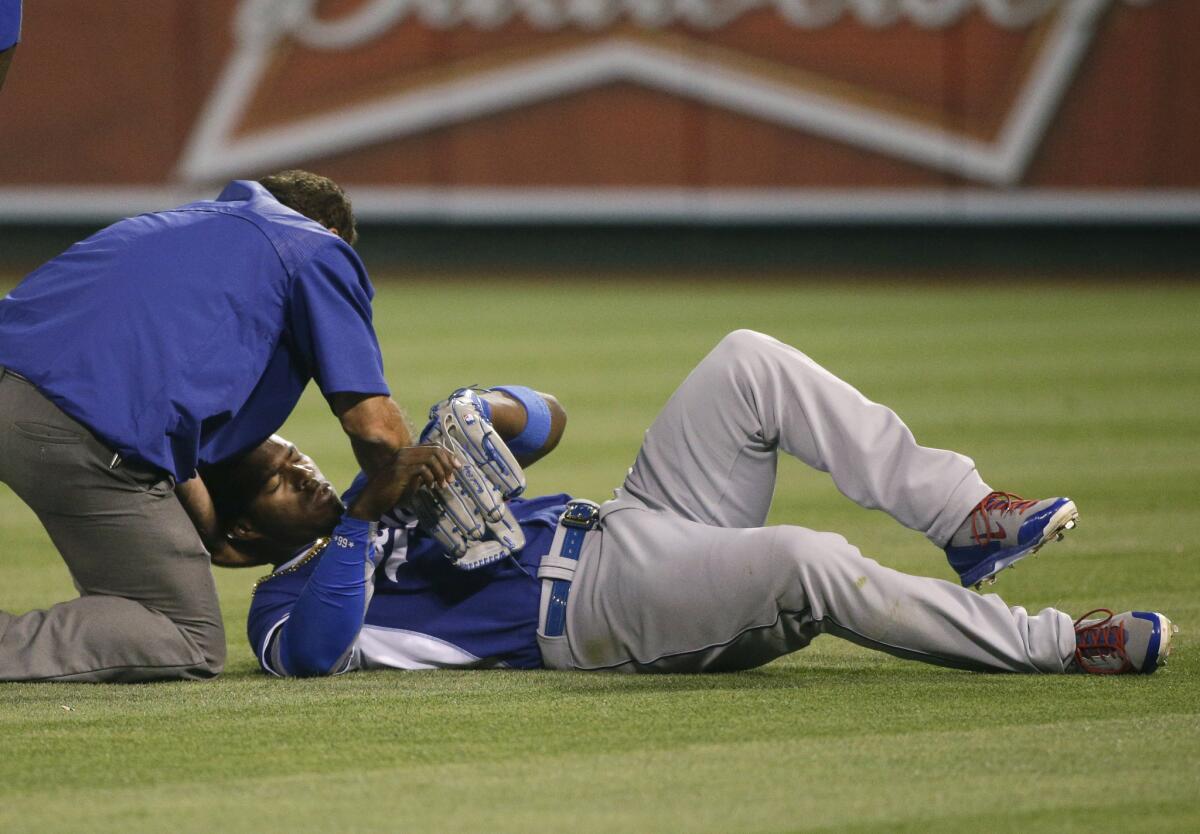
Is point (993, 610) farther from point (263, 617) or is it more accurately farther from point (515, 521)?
point (263, 617)

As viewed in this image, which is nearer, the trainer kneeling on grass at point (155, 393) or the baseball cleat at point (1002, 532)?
the baseball cleat at point (1002, 532)

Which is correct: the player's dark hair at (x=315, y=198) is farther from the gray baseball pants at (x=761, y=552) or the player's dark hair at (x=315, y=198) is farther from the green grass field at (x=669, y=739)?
the green grass field at (x=669, y=739)

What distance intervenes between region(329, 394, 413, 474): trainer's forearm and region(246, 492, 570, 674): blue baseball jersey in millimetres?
207

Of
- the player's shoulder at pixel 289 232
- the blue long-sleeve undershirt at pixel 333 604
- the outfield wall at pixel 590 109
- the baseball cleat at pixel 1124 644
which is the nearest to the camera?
the baseball cleat at pixel 1124 644

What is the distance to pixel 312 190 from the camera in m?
5.23

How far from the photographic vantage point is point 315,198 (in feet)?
17.2

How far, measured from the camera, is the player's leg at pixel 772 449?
4.71 metres

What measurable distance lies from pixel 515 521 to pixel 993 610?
123cm

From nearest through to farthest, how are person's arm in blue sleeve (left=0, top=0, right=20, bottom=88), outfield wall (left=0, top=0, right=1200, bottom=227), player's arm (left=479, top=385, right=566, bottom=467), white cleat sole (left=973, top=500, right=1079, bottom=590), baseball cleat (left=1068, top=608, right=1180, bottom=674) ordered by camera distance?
1. white cleat sole (left=973, top=500, right=1079, bottom=590)
2. baseball cleat (left=1068, top=608, right=1180, bottom=674)
3. person's arm in blue sleeve (left=0, top=0, right=20, bottom=88)
4. player's arm (left=479, top=385, right=566, bottom=467)
5. outfield wall (left=0, top=0, right=1200, bottom=227)

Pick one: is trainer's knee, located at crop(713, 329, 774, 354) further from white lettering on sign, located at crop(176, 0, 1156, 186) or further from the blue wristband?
white lettering on sign, located at crop(176, 0, 1156, 186)

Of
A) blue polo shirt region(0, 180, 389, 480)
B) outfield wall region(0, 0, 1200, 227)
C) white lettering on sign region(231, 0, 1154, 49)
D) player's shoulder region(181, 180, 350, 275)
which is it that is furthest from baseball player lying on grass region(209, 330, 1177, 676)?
white lettering on sign region(231, 0, 1154, 49)

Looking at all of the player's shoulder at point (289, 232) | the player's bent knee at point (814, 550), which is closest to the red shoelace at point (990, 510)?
the player's bent knee at point (814, 550)

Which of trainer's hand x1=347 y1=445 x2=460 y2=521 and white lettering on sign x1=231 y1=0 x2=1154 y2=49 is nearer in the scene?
trainer's hand x1=347 y1=445 x2=460 y2=521

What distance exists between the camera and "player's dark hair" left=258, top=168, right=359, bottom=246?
17.1 feet
